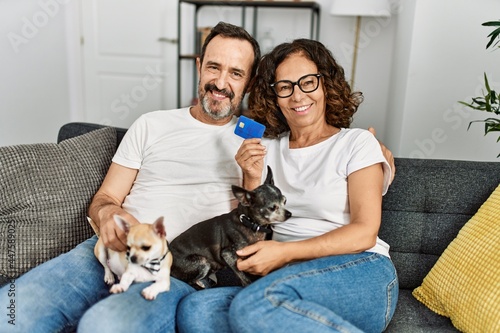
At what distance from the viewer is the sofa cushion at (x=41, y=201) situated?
1.47 meters

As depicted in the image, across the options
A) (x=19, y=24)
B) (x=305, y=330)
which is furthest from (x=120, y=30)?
(x=305, y=330)

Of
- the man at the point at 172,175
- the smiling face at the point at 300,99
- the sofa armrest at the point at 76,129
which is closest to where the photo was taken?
the man at the point at 172,175

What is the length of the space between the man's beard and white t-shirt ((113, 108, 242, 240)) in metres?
0.05

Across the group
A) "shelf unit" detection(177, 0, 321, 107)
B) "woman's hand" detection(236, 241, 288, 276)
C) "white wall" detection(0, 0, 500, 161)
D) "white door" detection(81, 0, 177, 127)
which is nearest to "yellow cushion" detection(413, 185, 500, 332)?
"woman's hand" detection(236, 241, 288, 276)

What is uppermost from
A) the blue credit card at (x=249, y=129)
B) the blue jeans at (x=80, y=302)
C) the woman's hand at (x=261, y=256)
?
the blue credit card at (x=249, y=129)

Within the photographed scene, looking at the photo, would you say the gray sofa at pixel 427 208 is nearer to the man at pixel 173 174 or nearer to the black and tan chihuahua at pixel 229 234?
the man at pixel 173 174

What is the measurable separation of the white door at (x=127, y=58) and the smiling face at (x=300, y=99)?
3.15 m

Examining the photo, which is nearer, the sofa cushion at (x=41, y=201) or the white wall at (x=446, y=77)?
the sofa cushion at (x=41, y=201)

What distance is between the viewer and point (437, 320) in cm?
141

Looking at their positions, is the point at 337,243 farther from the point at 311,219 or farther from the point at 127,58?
the point at 127,58

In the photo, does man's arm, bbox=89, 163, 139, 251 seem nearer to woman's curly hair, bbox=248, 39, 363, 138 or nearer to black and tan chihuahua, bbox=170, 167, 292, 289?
black and tan chihuahua, bbox=170, 167, 292, 289

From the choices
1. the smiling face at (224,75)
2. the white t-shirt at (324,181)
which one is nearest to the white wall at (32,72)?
the smiling face at (224,75)

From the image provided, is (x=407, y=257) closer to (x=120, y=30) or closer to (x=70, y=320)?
(x=70, y=320)

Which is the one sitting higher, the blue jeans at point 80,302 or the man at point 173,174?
the man at point 173,174
